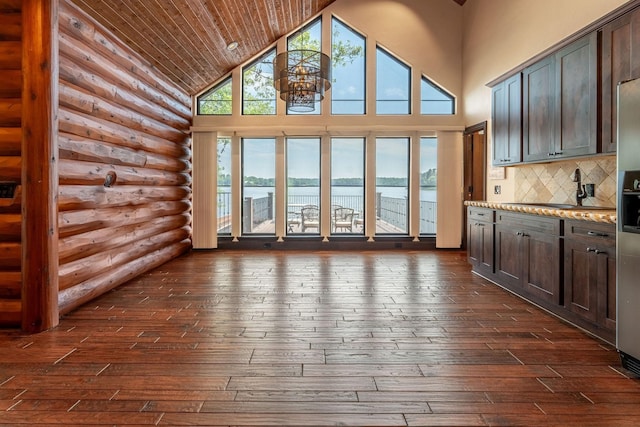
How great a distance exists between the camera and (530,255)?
4.00 meters

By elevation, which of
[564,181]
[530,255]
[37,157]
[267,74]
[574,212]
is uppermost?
[267,74]

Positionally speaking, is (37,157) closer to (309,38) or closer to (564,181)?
(564,181)

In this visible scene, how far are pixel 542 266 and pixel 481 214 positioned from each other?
4.96 feet

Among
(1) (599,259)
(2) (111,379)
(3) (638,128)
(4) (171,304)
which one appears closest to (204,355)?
(2) (111,379)

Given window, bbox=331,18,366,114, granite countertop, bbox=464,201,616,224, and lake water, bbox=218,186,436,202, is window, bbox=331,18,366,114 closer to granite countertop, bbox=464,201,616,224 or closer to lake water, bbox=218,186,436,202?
lake water, bbox=218,186,436,202

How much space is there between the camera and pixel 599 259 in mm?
2994

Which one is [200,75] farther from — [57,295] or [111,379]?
[111,379]

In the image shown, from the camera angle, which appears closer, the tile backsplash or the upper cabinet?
the upper cabinet

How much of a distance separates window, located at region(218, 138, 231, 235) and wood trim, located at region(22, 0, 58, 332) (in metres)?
4.48

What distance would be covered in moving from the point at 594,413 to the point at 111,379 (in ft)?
9.34

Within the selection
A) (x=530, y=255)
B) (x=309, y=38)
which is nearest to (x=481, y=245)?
(x=530, y=255)

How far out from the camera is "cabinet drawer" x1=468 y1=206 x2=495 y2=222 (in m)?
4.90

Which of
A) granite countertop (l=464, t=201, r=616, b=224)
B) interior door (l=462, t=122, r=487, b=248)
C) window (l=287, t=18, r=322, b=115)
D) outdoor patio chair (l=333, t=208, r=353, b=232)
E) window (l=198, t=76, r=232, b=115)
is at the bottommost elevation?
outdoor patio chair (l=333, t=208, r=353, b=232)

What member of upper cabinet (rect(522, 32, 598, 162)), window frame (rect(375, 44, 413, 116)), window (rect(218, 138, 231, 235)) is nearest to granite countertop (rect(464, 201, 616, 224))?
upper cabinet (rect(522, 32, 598, 162))
